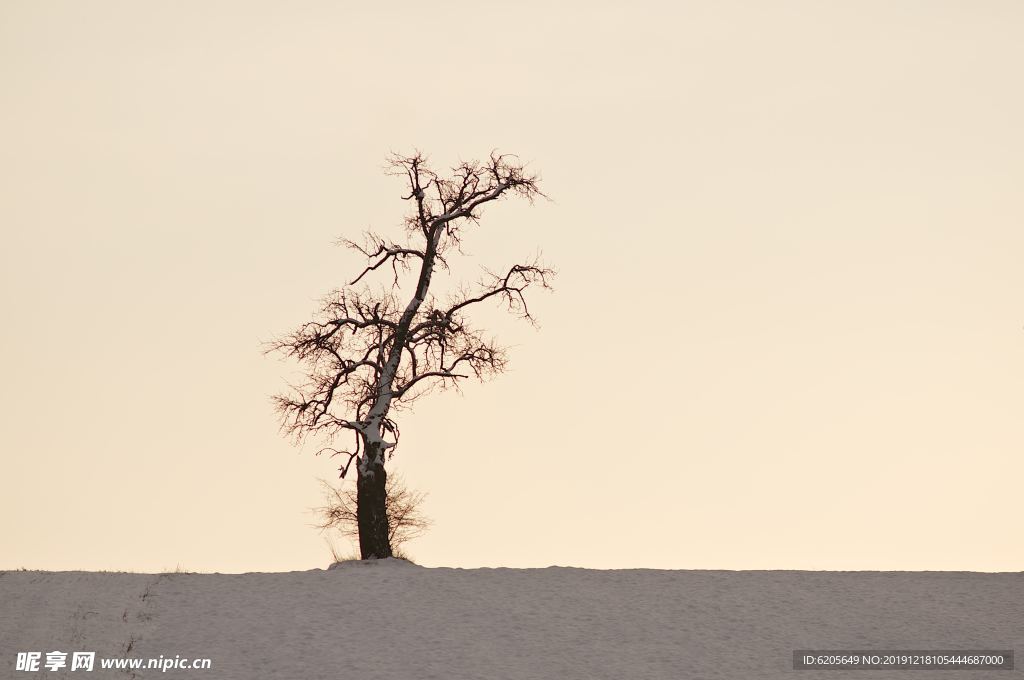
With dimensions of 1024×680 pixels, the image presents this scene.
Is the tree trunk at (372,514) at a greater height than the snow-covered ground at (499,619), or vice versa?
the tree trunk at (372,514)

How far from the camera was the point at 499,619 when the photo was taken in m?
28.0

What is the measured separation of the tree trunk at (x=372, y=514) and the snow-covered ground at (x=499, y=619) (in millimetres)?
813

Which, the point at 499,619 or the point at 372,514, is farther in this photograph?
the point at 372,514

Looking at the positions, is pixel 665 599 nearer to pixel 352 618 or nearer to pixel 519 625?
pixel 519 625

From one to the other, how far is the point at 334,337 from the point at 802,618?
45.1 feet

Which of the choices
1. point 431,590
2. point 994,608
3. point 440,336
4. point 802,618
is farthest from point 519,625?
point 994,608

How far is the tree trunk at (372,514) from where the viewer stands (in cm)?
3338

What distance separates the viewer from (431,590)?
98.4ft

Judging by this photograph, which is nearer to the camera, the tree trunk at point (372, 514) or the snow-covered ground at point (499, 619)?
the snow-covered ground at point (499, 619)

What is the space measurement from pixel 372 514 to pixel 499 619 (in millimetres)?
6556

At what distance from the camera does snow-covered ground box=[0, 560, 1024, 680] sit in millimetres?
25484

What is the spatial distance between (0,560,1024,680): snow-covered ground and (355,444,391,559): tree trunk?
0.81 metres

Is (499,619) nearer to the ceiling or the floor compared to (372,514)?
nearer to the floor

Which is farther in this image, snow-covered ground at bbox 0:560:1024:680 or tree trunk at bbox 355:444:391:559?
tree trunk at bbox 355:444:391:559
